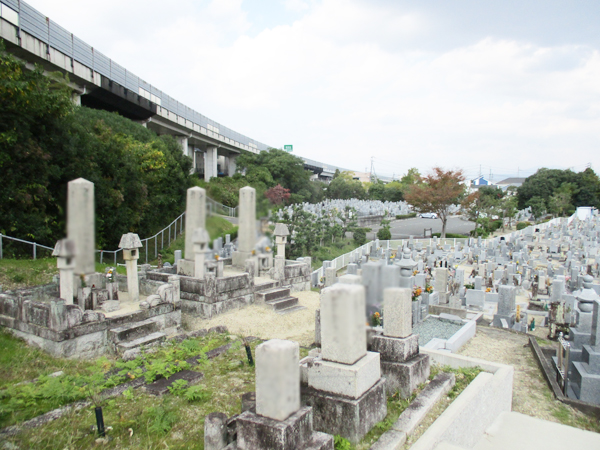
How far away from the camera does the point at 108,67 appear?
445cm

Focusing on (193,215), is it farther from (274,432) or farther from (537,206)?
(537,206)

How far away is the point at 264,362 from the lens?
138 inches

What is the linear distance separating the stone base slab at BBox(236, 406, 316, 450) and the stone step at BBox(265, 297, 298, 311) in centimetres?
781

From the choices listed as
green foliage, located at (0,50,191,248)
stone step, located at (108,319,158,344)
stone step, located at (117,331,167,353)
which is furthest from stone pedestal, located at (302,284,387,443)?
stone step, located at (108,319,158,344)

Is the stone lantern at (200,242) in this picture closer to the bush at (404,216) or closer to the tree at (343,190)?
the tree at (343,190)

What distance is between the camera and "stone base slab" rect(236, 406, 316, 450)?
340 cm

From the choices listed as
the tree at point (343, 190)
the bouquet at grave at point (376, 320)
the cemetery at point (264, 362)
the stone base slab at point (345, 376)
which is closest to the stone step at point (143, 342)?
the cemetery at point (264, 362)

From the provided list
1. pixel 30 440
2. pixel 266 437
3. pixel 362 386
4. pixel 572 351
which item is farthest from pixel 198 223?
pixel 572 351

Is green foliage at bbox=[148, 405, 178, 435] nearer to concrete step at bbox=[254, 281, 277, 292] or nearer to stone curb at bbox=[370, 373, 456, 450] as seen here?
stone curb at bbox=[370, 373, 456, 450]

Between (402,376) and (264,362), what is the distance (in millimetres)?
2468

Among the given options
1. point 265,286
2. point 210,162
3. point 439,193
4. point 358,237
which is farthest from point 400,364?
point 439,193

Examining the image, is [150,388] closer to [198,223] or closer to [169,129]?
[169,129]

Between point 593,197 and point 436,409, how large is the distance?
185ft

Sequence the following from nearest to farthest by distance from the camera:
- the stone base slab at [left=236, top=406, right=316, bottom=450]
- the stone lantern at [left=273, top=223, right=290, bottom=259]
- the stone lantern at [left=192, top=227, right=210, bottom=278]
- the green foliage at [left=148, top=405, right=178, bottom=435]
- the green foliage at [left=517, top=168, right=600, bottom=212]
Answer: the stone lantern at [left=192, top=227, right=210, bottom=278], the stone base slab at [left=236, top=406, right=316, bottom=450], the green foliage at [left=148, top=405, right=178, bottom=435], the stone lantern at [left=273, top=223, right=290, bottom=259], the green foliage at [left=517, top=168, right=600, bottom=212]
